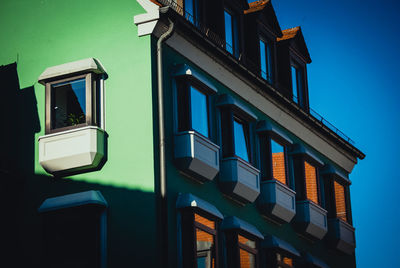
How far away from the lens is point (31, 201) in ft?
82.3

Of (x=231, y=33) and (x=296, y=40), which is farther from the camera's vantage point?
(x=296, y=40)

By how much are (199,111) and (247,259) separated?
433 centimetres

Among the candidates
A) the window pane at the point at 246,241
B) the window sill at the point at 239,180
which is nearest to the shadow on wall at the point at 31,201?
the window sill at the point at 239,180

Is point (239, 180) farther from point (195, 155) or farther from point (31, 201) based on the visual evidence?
point (31, 201)

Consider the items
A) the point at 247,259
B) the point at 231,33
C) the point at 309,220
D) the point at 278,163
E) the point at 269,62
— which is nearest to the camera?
the point at 247,259

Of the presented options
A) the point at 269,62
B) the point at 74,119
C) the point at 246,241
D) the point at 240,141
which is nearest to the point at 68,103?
the point at 74,119

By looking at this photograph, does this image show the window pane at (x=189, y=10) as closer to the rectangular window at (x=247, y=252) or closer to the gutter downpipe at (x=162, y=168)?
the gutter downpipe at (x=162, y=168)

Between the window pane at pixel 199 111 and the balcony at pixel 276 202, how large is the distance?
3327mm

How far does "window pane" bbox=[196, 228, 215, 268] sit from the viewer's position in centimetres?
2461

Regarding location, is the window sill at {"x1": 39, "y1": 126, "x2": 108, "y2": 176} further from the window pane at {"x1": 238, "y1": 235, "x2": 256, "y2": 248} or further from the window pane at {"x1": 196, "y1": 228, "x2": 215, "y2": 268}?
the window pane at {"x1": 238, "y1": 235, "x2": 256, "y2": 248}

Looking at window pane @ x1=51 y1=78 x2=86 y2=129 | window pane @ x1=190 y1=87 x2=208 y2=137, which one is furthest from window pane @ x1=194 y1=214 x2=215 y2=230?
window pane @ x1=51 y1=78 x2=86 y2=129

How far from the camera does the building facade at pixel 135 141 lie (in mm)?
23750

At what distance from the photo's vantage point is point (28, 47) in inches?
1043

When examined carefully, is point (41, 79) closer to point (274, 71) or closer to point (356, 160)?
point (274, 71)
